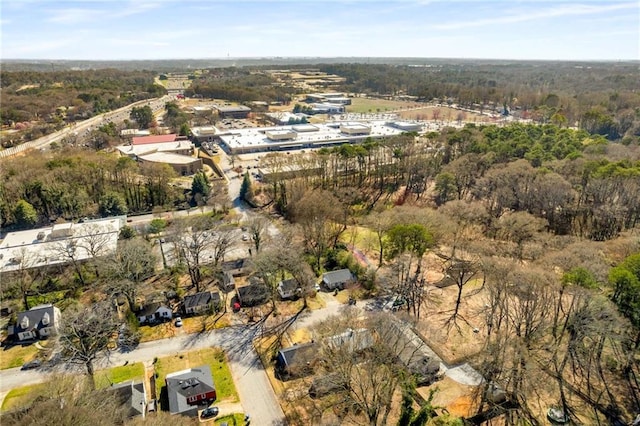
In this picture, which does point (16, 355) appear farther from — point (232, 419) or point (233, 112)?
point (233, 112)

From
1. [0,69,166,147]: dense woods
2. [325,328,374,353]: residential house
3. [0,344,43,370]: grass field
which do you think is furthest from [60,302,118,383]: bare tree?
[0,69,166,147]: dense woods

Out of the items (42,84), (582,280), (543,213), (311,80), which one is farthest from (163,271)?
(311,80)

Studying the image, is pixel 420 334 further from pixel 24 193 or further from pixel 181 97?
pixel 181 97

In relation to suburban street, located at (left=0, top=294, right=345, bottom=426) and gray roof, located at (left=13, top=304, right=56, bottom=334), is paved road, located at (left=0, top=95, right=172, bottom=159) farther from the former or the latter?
suburban street, located at (left=0, top=294, right=345, bottom=426)

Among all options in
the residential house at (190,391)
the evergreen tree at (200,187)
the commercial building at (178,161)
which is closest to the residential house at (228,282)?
the residential house at (190,391)

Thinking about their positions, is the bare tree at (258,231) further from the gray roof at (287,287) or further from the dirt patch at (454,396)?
the dirt patch at (454,396)

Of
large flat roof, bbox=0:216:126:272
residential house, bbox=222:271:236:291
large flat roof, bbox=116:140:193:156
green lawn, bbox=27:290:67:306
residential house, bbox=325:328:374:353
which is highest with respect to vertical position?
large flat roof, bbox=116:140:193:156
